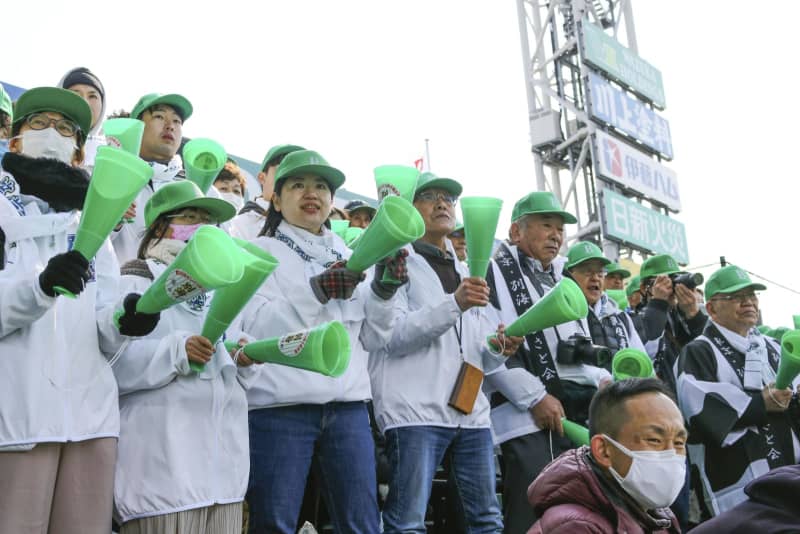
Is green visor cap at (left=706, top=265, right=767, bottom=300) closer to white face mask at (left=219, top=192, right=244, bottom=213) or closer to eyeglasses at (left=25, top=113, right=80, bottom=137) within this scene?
white face mask at (left=219, top=192, right=244, bottom=213)

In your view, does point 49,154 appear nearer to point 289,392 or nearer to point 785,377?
point 289,392

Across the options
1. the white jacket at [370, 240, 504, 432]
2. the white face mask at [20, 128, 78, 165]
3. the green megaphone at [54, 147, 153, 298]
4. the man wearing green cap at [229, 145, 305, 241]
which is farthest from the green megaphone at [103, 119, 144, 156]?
the green megaphone at [54, 147, 153, 298]

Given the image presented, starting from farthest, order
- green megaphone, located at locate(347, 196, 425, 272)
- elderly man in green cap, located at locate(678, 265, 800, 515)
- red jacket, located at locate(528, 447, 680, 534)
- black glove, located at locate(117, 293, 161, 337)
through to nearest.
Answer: elderly man in green cap, located at locate(678, 265, 800, 515)
green megaphone, located at locate(347, 196, 425, 272)
black glove, located at locate(117, 293, 161, 337)
red jacket, located at locate(528, 447, 680, 534)

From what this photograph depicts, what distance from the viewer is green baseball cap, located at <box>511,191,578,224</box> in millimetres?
4867

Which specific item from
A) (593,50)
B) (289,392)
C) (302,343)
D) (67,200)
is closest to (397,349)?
(289,392)

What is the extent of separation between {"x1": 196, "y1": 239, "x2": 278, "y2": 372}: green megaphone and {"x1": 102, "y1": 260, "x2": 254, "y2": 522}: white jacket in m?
0.11

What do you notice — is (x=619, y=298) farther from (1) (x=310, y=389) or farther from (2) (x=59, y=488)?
(2) (x=59, y=488)

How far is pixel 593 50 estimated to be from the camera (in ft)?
63.8

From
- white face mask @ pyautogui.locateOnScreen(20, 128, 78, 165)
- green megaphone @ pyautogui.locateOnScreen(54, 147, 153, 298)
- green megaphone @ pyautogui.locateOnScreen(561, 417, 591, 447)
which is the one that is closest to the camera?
green megaphone @ pyautogui.locateOnScreen(54, 147, 153, 298)

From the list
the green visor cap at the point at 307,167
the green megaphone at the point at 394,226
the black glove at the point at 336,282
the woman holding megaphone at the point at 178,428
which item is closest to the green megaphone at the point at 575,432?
the black glove at the point at 336,282

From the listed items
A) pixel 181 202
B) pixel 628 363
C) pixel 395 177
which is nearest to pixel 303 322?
pixel 181 202

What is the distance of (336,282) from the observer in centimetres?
350

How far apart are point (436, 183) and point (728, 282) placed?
7.79ft

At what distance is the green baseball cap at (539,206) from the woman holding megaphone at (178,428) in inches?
87.8
